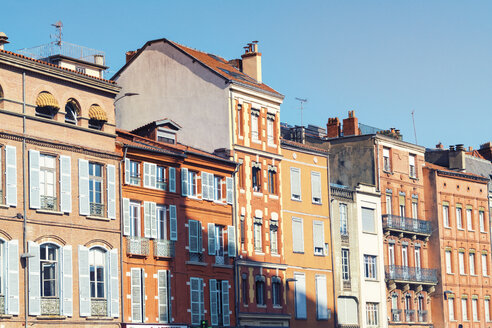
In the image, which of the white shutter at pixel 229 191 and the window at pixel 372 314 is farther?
the window at pixel 372 314

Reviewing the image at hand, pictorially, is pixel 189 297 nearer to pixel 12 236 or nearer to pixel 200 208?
pixel 200 208

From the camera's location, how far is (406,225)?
83.7 meters

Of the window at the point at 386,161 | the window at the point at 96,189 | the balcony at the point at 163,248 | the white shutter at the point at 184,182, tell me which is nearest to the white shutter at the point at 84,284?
the window at the point at 96,189

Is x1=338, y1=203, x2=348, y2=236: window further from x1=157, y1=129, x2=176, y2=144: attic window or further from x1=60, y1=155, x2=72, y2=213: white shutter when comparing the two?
x1=60, y1=155, x2=72, y2=213: white shutter

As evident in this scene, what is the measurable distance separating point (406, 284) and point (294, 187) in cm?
1626

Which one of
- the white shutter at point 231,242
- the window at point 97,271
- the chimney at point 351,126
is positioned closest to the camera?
the window at point 97,271

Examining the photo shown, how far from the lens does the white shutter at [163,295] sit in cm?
5755

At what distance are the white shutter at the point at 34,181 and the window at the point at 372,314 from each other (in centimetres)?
3324

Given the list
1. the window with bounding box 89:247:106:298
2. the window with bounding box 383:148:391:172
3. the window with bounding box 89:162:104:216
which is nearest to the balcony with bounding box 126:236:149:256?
the window with bounding box 89:247:106:298

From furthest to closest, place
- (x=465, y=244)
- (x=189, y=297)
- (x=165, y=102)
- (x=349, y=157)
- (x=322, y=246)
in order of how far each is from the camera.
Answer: (x=465, y=244), (x=349, y=157), (x=322, y=246), (x=165, y=102), (x=189, y=297)

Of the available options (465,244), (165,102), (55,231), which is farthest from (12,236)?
(465,244)

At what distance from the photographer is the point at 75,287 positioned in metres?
52.0

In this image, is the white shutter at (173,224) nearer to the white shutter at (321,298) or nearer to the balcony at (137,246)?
the balcony at (137,246)

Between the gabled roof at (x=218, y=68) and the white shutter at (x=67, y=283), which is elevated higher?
the gabled roof at (x=218, y=68)
